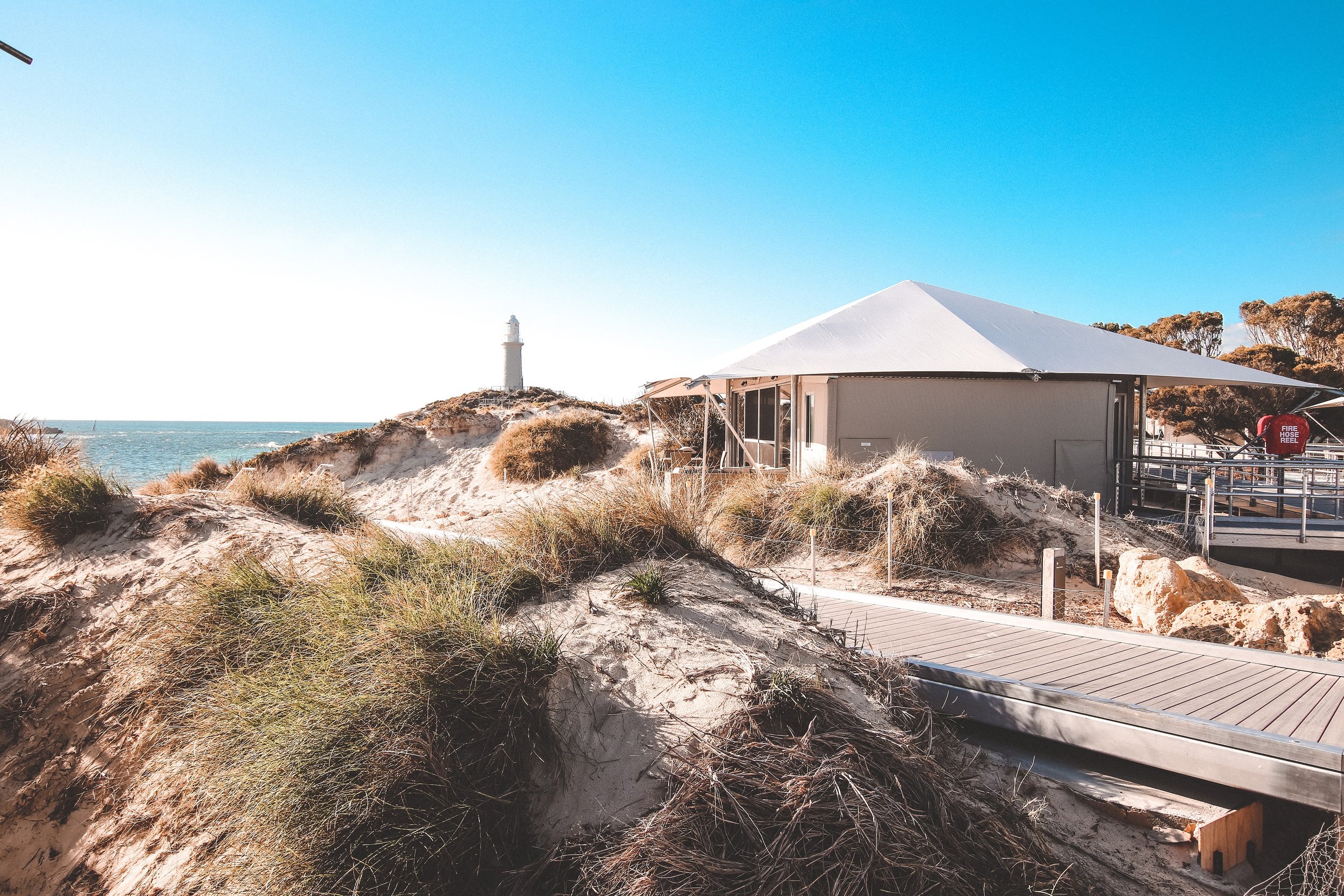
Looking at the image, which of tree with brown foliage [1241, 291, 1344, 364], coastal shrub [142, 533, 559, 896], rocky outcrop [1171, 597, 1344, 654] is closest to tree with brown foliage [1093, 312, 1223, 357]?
tree with brown foliage [1241, 291, 1344, 364]

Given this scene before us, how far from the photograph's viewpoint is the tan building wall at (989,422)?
39.3 feet

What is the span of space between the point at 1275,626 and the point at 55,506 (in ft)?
31.8

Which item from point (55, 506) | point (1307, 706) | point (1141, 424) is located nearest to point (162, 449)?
point (55, 506)

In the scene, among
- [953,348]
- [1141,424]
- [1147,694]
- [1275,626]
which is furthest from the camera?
[1141,424]

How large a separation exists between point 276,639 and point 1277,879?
199 inches

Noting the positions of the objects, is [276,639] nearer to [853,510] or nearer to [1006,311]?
[853,510]

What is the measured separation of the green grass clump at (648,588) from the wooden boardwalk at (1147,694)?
1559mm

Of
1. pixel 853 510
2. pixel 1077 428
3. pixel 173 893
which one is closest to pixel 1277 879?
pixel 173 893

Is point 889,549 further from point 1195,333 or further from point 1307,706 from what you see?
point 1195,333

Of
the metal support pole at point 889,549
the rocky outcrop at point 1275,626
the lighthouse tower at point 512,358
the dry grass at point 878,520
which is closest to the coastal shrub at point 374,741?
the metal support pole at point 889,549

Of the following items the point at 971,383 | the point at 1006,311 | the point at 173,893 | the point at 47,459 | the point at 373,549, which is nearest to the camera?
the point at 173,893

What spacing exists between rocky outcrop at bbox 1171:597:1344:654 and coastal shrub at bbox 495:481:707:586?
409 cm

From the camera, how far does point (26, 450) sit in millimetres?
7051

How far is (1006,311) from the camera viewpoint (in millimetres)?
14383
